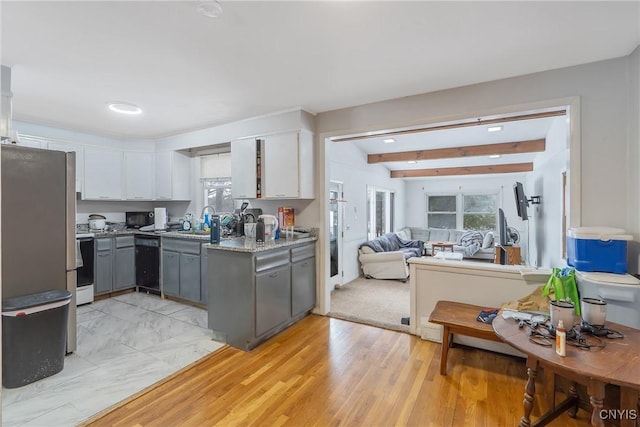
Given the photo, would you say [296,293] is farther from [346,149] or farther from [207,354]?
[346,149]

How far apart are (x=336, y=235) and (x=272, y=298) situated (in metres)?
2.21

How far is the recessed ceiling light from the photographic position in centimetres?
331

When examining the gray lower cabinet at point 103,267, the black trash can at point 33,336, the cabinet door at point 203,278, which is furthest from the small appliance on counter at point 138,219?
the black trash can at point 33,336

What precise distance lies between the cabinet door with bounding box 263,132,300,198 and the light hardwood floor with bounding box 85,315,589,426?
1.65 metres

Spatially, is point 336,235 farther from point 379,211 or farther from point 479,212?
point 479,212

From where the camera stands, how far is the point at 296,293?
11.3ft

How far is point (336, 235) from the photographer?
512 centimetres

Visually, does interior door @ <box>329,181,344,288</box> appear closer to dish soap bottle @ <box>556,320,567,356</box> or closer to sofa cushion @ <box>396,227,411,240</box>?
sofa cushion @ <box>396,227,411,240</box>

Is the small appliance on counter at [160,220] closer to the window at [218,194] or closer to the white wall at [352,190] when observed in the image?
the window at [218,194]

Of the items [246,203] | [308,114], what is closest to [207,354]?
[246,203]

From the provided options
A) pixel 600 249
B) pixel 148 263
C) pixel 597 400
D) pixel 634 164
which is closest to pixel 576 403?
pixel 597 400

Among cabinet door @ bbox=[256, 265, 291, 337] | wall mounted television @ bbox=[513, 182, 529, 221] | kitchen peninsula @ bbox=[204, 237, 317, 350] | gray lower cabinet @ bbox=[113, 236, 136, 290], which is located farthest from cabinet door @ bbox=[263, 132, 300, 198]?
wall mounted television @ bbox=[513, 182, 529, 221]

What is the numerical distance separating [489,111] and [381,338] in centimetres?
238

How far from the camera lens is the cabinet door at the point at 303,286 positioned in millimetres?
3408
